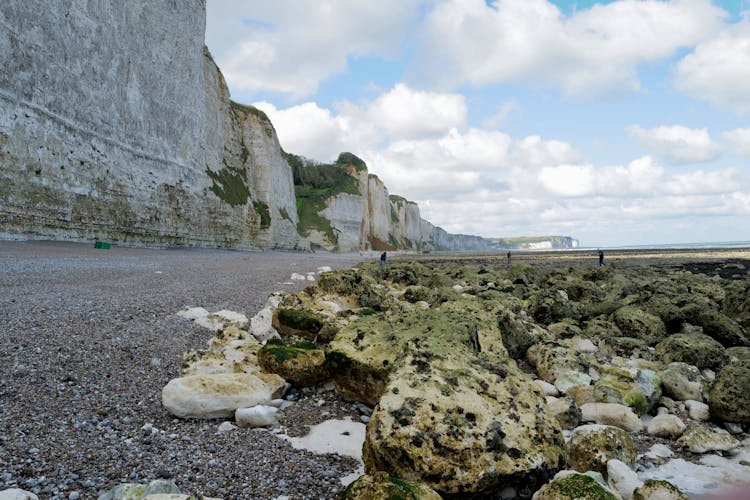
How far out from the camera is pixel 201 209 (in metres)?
27.6

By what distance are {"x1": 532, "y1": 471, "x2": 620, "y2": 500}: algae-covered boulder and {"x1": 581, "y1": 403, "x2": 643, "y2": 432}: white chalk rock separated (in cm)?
205

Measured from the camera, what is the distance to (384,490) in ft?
7.82

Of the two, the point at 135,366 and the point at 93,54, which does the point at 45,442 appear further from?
the point at 93,54

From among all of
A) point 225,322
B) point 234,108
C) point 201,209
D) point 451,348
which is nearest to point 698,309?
point 451,348

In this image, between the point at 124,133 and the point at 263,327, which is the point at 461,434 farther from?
the point at 124,133

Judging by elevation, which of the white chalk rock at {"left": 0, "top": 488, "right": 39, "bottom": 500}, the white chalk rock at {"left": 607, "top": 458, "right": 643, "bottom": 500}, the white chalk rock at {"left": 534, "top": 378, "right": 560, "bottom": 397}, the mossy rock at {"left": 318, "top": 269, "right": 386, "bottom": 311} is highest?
the mossy rock at {"left": 318, "top": 269, "right": 386, "bottom": 311}

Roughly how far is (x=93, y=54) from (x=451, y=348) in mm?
21239

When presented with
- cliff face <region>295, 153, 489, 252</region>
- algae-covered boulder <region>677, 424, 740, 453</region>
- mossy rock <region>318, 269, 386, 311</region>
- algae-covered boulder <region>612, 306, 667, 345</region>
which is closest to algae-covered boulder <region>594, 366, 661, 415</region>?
algae-covered boulder <region>677, 424, 740, 453</region>

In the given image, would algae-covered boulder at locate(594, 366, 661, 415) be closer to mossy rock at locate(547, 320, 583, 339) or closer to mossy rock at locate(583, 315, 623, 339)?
mossy rock at locate(583, 315, 623, 339)

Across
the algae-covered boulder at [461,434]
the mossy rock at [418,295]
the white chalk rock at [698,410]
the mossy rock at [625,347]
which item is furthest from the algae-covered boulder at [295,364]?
the mossy rock at [418,295]

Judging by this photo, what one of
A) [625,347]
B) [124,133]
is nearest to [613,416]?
[625,347]

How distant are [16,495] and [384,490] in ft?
6.44

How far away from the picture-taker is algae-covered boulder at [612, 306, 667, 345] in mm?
7836

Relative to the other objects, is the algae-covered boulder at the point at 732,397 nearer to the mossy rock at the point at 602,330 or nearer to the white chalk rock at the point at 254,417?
the mossy rock at the point at 602,330
